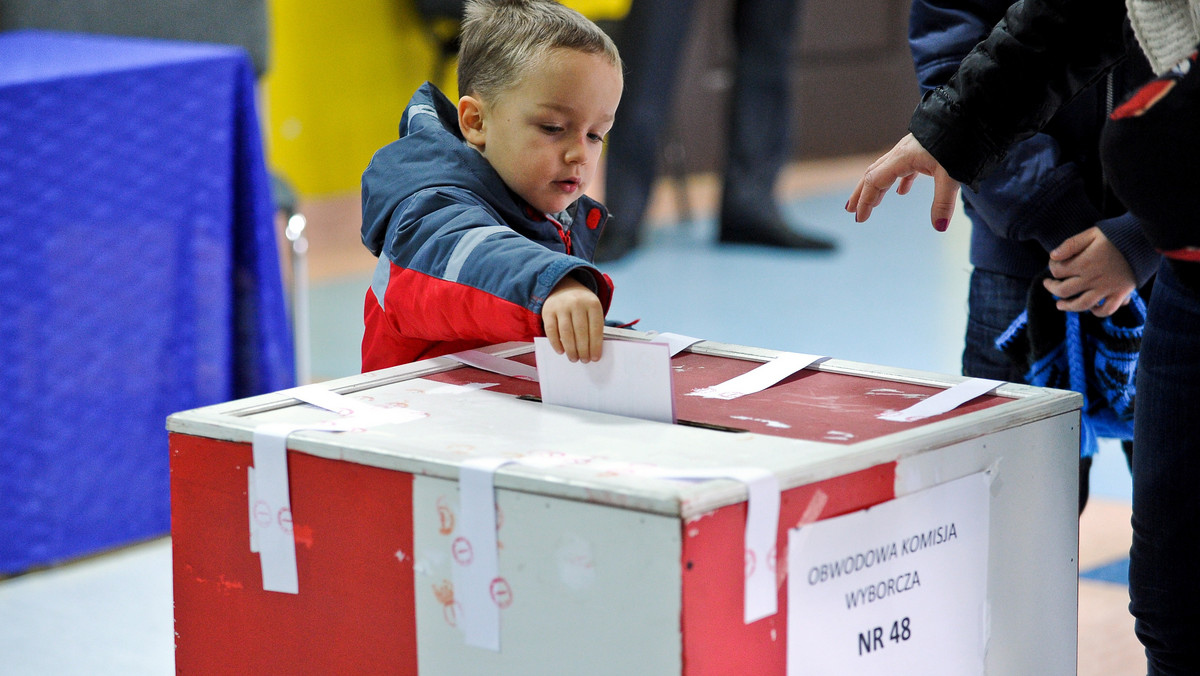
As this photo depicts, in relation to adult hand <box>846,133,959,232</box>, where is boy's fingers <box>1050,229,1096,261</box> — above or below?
below

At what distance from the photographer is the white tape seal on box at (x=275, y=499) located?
961 millimetres

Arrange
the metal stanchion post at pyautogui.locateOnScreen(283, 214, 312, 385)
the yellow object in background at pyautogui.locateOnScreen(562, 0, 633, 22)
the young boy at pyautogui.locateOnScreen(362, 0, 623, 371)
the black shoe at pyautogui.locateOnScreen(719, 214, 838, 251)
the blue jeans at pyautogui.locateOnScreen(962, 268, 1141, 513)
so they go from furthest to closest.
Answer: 1. the black shoe at pyautogui.locateOnScreen(719, 214, 838, 251)
2. the yellow object in background at pyautogui.locateOnScreen(562, 0, 633, 22)
3. the metal stanchion post at pyautogui.locateOnScreen(283, 214, 312, 385)
4. the blue jeans at pyautogui.locateOnScreen(962, 268, 1141, 513)
5. the young boy at pyautogui.locateOnScreen(362, 0, 623, 371)

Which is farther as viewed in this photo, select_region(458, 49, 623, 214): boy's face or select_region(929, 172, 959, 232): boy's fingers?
select_region(458, 49, 623, 214): boy's face

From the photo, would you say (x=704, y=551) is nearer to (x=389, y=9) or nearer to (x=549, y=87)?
(x=549, y=87)

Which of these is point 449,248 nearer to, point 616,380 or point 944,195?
point 616,380

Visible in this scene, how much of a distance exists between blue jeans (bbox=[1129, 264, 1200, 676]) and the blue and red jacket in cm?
42

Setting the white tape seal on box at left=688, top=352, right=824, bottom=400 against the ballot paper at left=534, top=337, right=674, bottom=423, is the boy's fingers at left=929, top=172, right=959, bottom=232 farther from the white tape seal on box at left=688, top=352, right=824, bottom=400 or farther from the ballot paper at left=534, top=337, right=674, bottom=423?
the ballot paper at left=534, top=337, right=674, bottom=423

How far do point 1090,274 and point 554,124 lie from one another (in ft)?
1.70

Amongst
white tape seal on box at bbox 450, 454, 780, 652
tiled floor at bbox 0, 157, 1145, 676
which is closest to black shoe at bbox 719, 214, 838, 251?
tiled floor at bbox 0, 157, 1145, 676

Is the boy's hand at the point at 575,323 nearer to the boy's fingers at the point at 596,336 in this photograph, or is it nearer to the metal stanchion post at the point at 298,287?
the boy's fingers at the point at 596,336

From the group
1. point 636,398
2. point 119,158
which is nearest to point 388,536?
point 636,398

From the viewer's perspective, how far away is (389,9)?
4422mm

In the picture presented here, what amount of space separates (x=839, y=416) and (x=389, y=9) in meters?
3.70

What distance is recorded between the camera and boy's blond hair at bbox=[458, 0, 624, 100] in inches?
51.9
